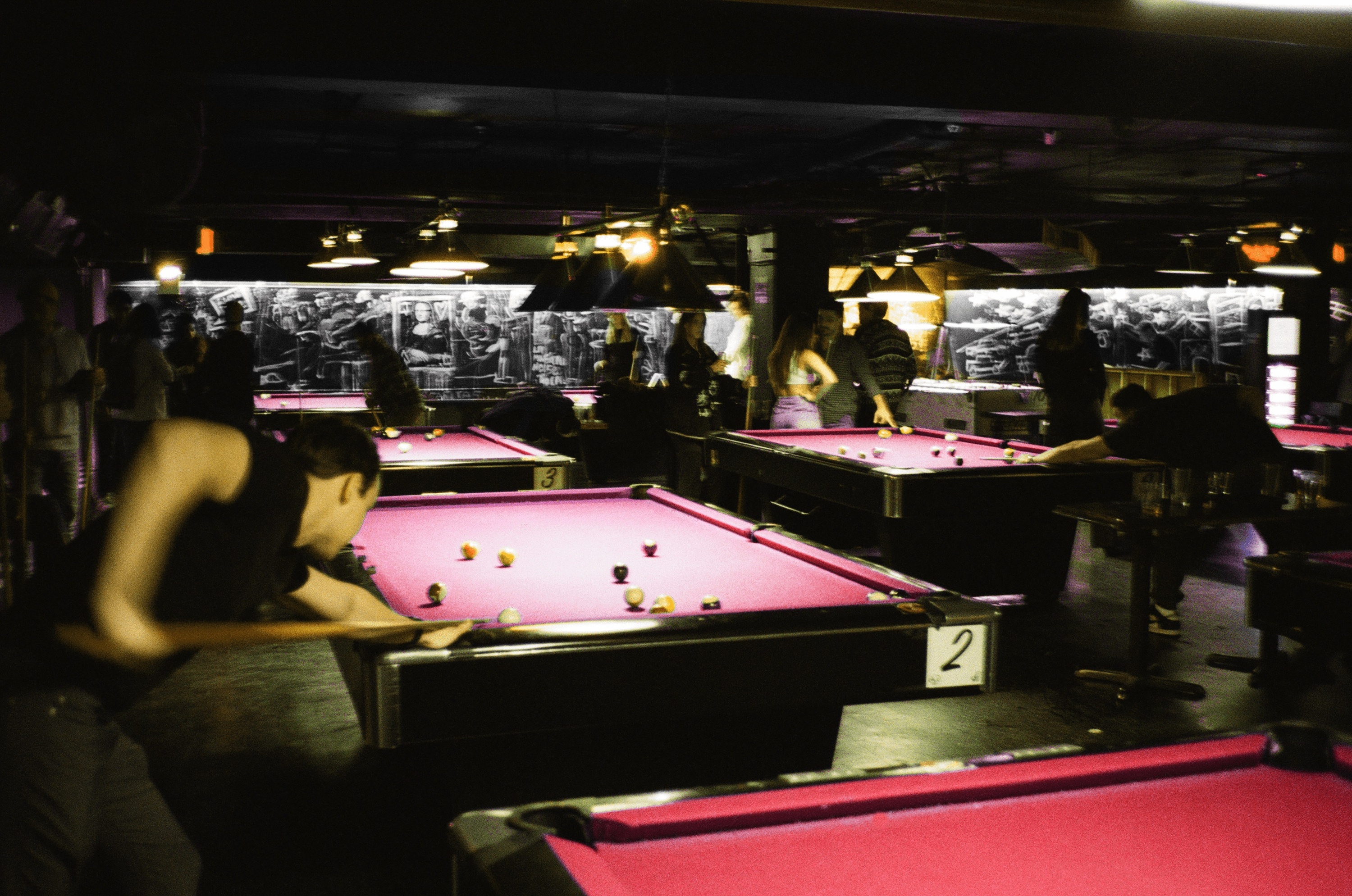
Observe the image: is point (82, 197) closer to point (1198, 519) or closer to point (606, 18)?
point (606, 18)

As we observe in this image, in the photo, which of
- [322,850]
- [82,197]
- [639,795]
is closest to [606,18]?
[82,197]

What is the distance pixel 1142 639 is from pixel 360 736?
9.72 ft

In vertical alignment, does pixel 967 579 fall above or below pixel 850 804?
below

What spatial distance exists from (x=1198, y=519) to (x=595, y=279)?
8.96ft

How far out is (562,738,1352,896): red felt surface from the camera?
1419 mm

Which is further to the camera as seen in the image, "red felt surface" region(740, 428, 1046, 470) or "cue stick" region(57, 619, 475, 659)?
"red felt surface" region(740, 428, 1046, 470)

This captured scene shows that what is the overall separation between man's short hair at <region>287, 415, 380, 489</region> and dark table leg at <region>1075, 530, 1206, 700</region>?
326 cm

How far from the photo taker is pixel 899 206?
892 cm

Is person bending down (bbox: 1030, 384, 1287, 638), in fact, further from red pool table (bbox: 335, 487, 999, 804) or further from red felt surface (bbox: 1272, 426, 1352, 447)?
red felt surface (bbox: 1272, 426, 1352, 447)

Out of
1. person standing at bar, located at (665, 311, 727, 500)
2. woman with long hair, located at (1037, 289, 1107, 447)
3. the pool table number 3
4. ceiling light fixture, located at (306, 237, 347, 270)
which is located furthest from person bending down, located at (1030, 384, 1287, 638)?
ceiling light fixture, located at (306, 237, 347, 270)

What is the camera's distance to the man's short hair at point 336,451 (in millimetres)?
2033

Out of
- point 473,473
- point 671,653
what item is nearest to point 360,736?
point 473,473

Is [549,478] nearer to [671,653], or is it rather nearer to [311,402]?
[671,653]

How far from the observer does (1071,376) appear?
7.02 m
